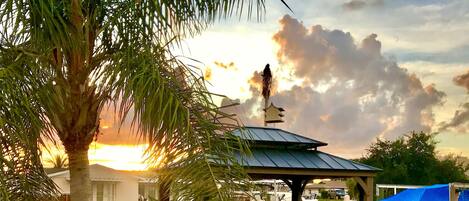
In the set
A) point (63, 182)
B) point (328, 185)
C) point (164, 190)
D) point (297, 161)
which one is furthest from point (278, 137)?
point (328, 185)

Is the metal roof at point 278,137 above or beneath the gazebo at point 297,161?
above

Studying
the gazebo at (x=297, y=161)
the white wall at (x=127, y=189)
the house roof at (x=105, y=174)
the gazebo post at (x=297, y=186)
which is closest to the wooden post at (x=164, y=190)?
the gazebo at (x=297, y=161)

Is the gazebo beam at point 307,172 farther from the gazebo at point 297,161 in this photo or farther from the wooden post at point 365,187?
the wooden post at point 365,187

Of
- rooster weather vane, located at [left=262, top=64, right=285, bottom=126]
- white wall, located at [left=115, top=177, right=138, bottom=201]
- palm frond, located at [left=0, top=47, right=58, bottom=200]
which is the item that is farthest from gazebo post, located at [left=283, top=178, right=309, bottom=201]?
palm frond, located at [left=0, top=47, right=58, bottom=200]

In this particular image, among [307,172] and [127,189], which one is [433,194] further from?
[127,189]

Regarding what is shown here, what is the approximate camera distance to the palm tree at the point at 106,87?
22.7ft

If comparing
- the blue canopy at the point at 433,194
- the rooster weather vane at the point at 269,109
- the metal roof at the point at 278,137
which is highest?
the rooster weather vane at the point at 269,109

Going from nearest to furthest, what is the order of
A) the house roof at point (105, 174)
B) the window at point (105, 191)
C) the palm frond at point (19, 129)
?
the palm frond at point (19, 129) → the house roof at point (105, 174) → the window at point (105, 191)

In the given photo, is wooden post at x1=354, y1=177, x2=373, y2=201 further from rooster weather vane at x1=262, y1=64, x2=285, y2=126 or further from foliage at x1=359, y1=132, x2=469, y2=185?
foliage at x1=359, y1=132, x2=469, y2=185

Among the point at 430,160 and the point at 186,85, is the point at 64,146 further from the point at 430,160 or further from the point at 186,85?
the point at 430,160

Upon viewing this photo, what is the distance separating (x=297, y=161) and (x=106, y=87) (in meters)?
12.3

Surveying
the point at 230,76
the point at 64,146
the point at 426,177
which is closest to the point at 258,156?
the point at 230,76

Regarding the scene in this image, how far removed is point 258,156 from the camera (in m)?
19.1

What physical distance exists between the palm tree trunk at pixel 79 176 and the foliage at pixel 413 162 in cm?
5598
